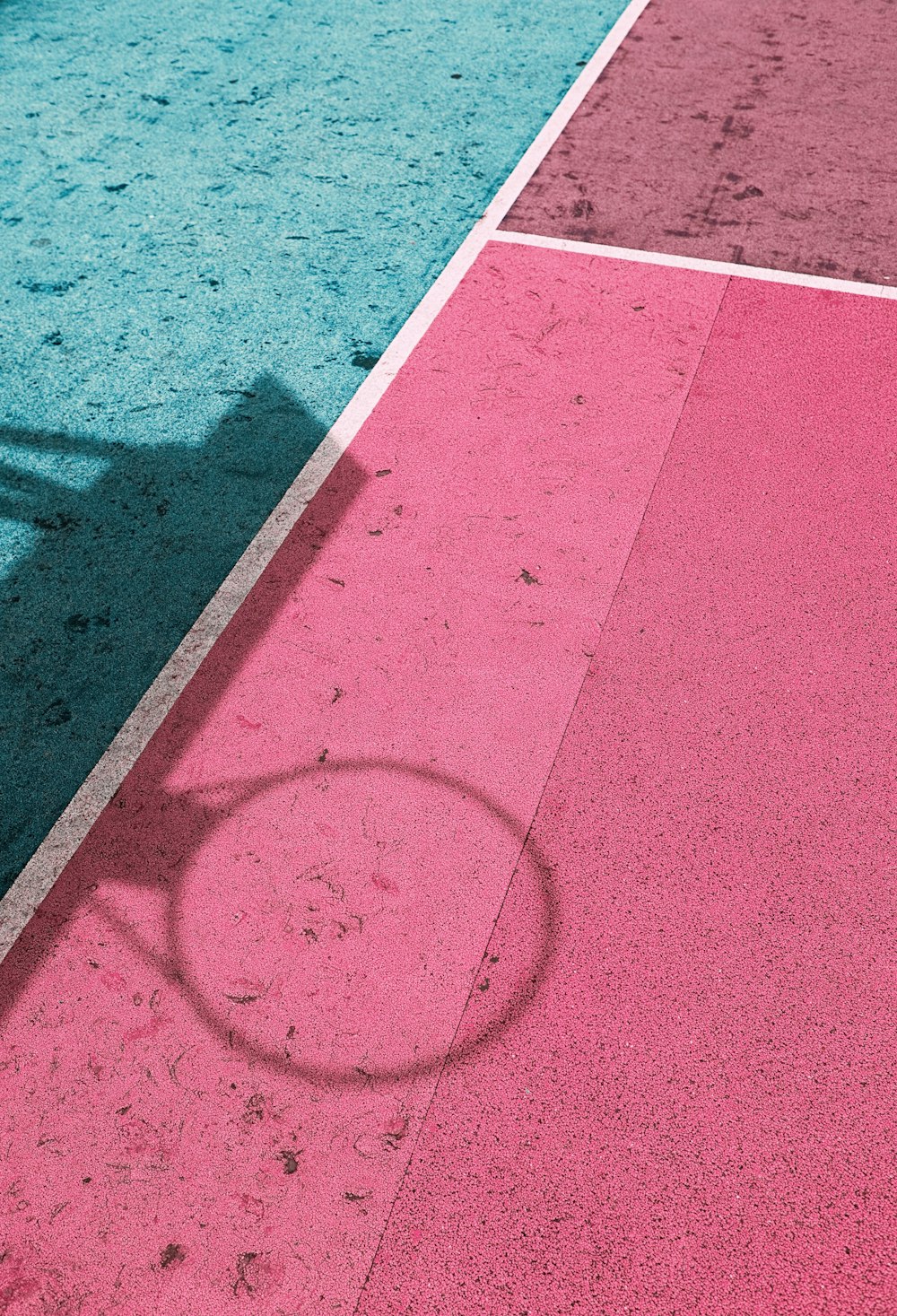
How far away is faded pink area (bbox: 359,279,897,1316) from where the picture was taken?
3.09 metres

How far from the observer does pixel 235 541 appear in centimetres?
515

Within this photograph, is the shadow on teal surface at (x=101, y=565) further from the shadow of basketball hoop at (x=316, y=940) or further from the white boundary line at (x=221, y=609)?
the shadow of basketball hoop at (x=316, y=940)

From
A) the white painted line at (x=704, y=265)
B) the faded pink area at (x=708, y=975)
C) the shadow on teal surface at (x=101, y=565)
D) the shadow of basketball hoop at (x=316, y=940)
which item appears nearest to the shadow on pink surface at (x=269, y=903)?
the shadow of basketball hoop at (x=316, y=940)

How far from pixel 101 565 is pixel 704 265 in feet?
13.5

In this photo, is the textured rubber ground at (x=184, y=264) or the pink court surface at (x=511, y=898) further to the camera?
the textured rubber ground at (x=184, y=264)

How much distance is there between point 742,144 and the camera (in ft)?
26.1

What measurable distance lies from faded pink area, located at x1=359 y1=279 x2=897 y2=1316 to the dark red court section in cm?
240

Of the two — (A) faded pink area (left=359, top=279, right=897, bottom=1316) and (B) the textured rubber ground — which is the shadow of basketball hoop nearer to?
(A) faded pink area (left=359, top=279, right=897, bottom=1316)

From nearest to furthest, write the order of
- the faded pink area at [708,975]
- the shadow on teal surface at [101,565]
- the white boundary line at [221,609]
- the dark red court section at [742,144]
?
the faded pink area at [708,975] < the white boundary line at [221,609] < the shadow on teal surface at [101,565] < the dark red court section at [742,144]

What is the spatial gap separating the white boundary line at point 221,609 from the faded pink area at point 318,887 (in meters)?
0.07

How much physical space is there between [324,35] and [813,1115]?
30.9 feet

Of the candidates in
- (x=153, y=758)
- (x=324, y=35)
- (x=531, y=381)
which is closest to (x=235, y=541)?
(x=153, y=758)

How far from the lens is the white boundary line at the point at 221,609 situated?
3955 mm

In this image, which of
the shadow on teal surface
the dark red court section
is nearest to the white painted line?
the dark red court section
